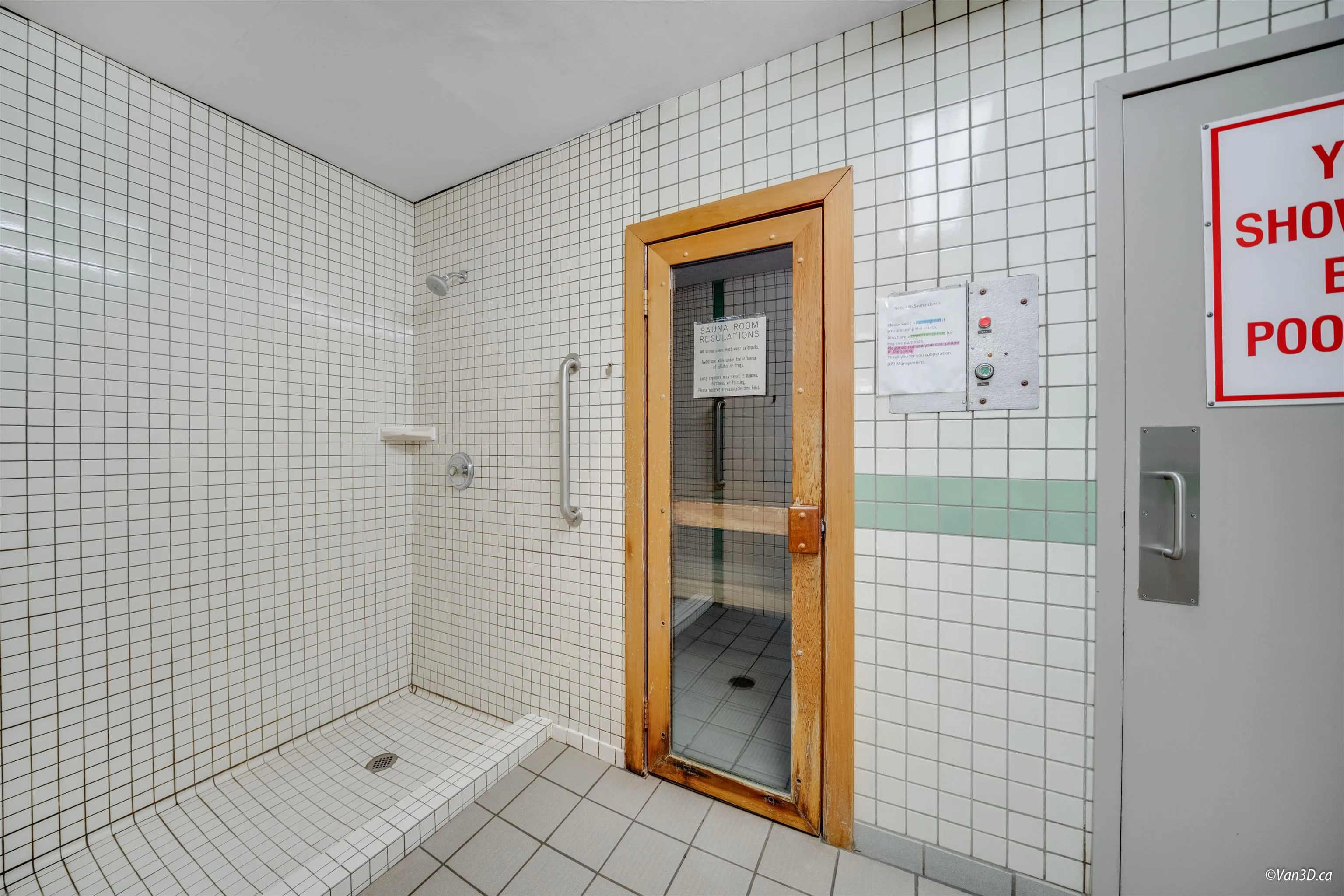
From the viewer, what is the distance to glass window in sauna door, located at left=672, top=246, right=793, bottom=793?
1441 mm

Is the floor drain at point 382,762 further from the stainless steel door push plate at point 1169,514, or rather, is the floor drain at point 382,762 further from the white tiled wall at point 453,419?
the stainless steel door push plate at point 1169,514

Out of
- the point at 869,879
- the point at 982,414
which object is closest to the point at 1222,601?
the point at 982,414

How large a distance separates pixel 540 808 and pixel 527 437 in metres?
1.36

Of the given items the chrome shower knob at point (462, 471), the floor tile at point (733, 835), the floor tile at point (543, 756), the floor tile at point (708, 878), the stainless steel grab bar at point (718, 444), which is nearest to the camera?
the floor tile at point (708, 878)

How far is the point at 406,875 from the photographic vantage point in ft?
4.16

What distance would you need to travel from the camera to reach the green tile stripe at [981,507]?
1.10 metres

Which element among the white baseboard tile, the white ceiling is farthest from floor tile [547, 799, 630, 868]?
the white ceiling

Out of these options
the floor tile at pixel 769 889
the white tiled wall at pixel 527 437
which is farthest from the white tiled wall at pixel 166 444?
the floor tile at pixel 769 889

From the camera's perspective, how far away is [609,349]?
5.66 ft

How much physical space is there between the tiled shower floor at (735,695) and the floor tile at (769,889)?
25 centimetres

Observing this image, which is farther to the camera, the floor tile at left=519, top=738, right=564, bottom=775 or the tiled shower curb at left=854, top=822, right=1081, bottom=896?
the floor tile at left=519, top=738, right=564, bottom=775

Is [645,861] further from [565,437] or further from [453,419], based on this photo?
[453,419]

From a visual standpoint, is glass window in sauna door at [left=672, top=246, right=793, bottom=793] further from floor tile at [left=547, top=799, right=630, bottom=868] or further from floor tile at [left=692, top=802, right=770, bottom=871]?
floor tile at [left=547, top=799, right=630, bottom=868]

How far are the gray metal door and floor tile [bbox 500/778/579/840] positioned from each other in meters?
1.53
